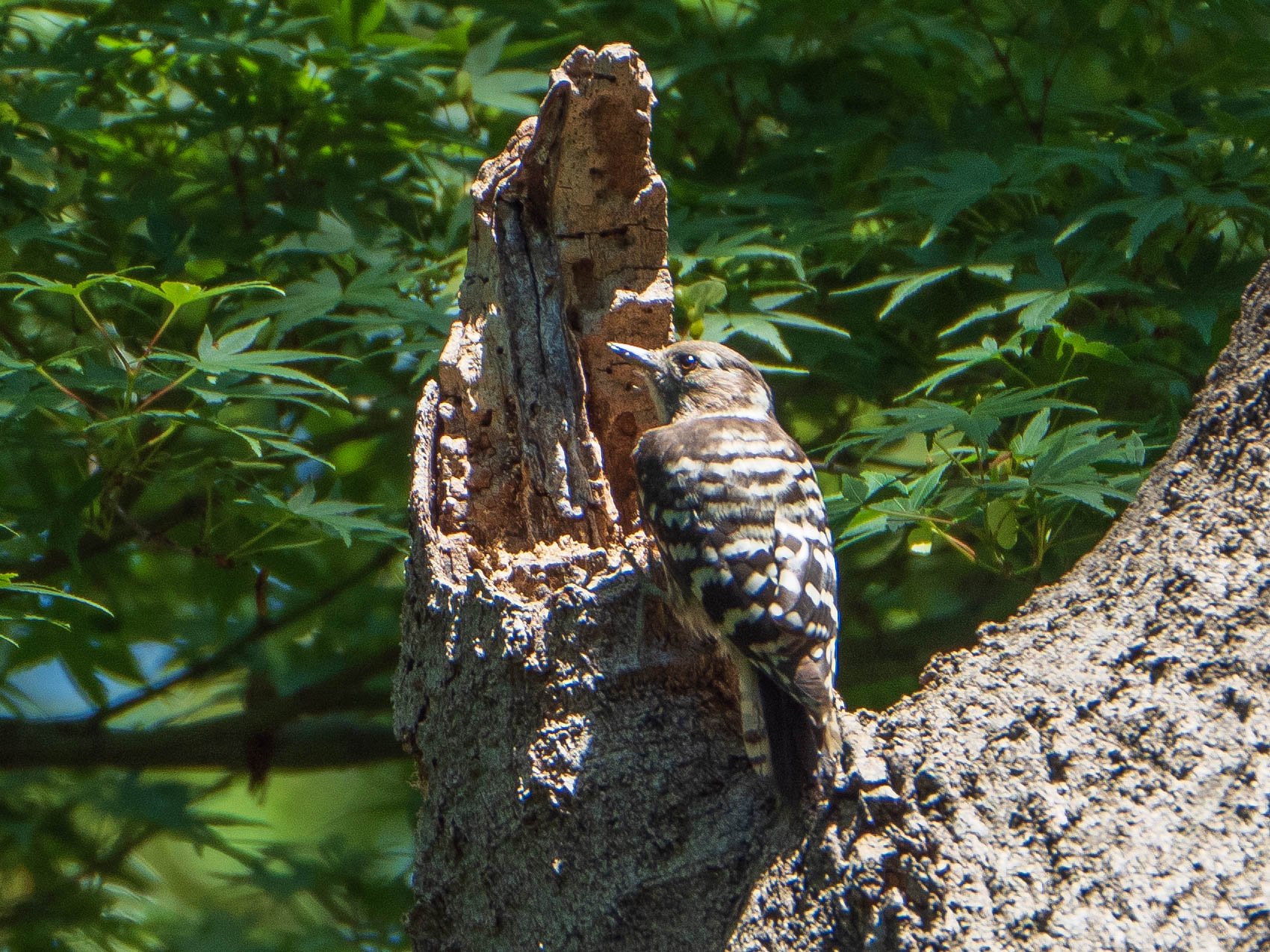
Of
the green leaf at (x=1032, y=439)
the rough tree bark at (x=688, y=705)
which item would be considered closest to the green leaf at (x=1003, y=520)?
the green leaf at (x=1032, y=439)

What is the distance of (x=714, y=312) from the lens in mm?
3223

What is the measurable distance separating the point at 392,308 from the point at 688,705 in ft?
4.43

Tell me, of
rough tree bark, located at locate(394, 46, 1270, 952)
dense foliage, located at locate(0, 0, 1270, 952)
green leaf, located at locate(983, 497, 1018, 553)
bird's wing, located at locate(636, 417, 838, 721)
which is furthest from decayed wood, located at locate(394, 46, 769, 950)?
green leaf, located at locate(983, 497, 1018, 553)

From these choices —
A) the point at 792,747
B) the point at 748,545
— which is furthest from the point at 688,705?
the point at 748,545

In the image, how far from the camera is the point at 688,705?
2.32 meters

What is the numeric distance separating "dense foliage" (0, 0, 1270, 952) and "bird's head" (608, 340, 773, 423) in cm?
11

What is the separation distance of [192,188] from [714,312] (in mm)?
1782

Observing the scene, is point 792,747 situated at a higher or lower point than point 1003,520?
lower

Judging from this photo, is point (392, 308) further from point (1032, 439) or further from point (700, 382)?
point (1032, 439)

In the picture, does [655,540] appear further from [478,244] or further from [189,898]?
[189,898]

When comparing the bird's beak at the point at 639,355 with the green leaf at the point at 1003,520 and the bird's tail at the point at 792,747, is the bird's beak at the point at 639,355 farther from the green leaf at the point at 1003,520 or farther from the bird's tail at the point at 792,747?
the bird's tail at the point at 792,747

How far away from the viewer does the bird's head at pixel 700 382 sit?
293cm

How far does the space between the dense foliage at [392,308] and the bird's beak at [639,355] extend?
276mm

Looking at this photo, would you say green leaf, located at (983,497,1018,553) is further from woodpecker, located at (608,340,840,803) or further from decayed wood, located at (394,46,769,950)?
decayed wood, located at (394,46,769,950)
